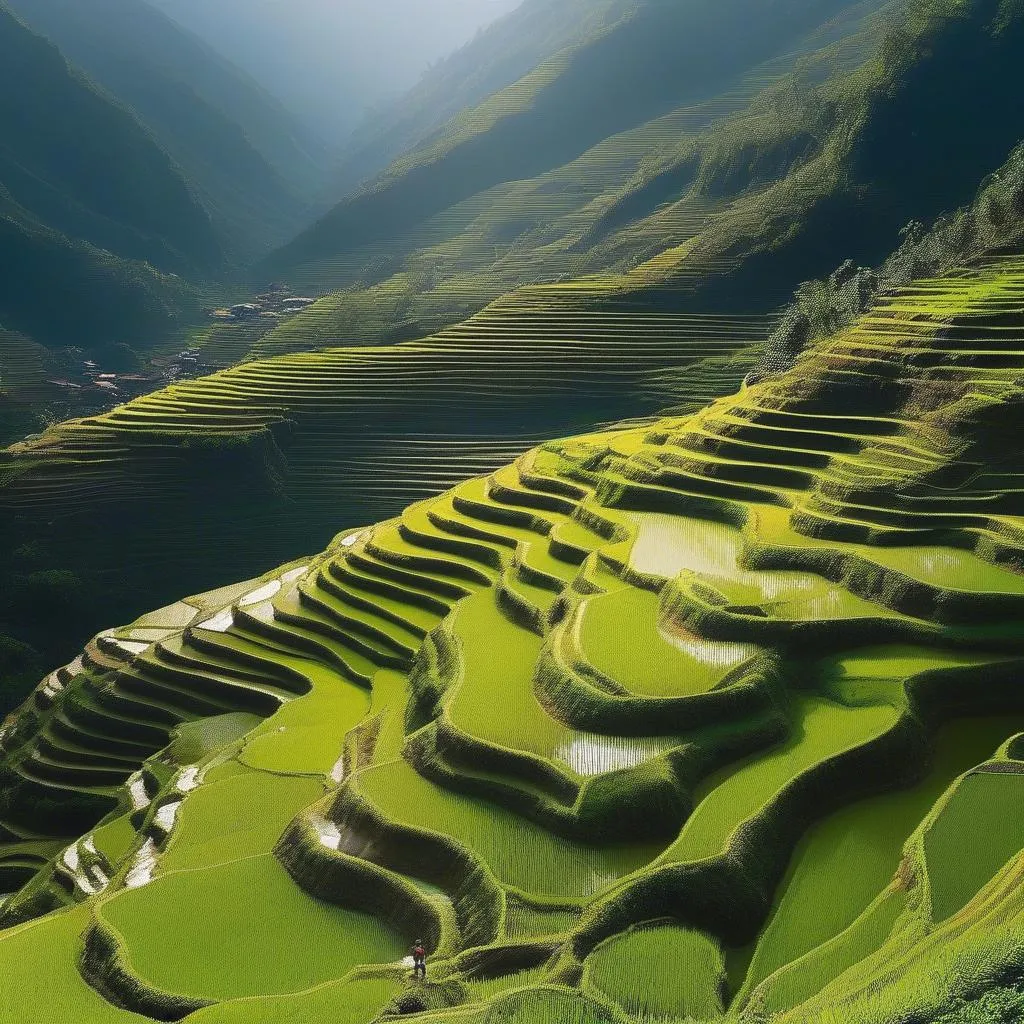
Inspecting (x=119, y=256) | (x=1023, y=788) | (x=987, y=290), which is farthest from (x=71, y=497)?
(x=119, y=256)

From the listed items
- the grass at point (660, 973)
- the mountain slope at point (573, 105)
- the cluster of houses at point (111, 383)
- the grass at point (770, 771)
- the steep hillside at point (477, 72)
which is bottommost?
the grass at point (660, 973)

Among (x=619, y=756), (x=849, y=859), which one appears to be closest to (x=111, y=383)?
(x=619, y=756)

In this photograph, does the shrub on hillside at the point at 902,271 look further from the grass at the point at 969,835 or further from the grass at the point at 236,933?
the grass at the point at 236,933

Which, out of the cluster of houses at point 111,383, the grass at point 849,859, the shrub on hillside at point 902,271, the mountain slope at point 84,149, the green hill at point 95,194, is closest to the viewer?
the grass at point 849,859

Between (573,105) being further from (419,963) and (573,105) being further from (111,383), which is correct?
(419,963)

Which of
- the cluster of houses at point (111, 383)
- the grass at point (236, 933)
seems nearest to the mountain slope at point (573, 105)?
the cluster of houses at point (111, 383)

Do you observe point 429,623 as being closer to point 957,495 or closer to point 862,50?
point 957,495

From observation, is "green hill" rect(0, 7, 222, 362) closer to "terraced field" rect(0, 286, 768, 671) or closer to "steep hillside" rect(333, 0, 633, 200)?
"steep hillside" rect(333, 0, 633, 200)
